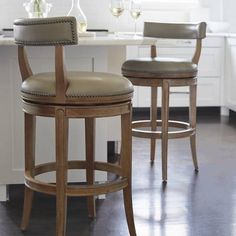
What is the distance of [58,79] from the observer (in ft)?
6.73

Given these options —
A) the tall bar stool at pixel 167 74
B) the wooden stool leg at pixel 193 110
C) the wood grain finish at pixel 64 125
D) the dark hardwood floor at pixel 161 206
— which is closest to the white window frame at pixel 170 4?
the tall bar stool at pixel 167 74

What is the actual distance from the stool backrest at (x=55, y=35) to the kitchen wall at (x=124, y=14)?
194cm

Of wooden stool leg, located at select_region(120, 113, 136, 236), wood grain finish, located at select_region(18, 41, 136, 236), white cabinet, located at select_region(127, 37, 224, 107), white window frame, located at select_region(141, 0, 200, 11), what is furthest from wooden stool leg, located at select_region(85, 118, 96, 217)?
white window frame, located at select_region(141, 0, 200, 11)

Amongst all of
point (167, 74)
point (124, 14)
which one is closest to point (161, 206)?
point (167, 74)

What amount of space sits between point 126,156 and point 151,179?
3.37 feet

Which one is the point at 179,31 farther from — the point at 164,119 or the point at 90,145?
the point at 90,145

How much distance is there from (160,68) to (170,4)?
2.94 m

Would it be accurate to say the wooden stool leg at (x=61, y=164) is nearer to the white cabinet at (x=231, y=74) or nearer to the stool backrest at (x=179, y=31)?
the stool backrest at (x=179, y=31)

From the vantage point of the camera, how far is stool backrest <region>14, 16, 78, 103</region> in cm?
195

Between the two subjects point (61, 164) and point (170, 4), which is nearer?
point (61, 164)

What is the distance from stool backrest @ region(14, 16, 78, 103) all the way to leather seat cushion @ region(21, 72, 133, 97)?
0.14 ft

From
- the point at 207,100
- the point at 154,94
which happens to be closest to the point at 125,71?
the point at 154,94

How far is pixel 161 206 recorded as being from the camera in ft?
9.02

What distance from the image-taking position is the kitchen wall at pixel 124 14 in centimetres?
397
